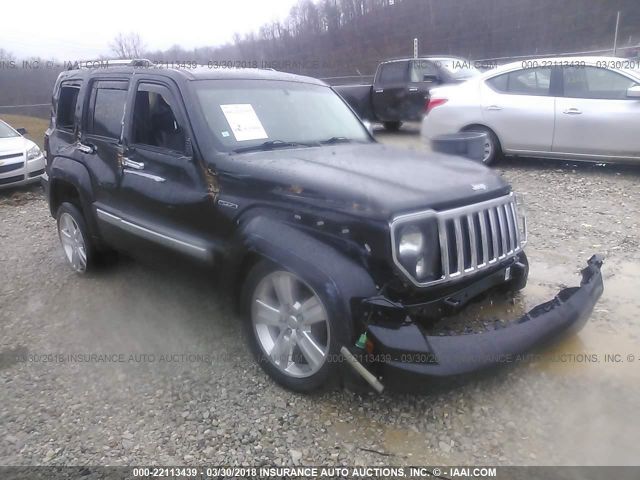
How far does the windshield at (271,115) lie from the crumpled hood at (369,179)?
0.20m

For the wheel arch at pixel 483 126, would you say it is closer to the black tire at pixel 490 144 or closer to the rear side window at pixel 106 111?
the black tire at pixel 490 144

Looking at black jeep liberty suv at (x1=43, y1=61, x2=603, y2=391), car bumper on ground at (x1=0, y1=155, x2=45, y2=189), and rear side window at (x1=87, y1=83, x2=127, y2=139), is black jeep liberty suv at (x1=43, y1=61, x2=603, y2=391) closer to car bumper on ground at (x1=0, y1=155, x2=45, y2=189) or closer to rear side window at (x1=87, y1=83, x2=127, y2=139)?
rear side window at (x1=87, y1=83, x2=127, y2=139)

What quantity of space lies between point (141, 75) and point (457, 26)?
34476mm

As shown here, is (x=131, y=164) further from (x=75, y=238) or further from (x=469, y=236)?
(x=469, y=236)

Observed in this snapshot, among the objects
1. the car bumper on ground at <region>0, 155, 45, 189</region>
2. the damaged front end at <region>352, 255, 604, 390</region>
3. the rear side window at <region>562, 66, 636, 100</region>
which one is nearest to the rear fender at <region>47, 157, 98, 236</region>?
the damaged front end at <region>352, 255, 604, 390</region>

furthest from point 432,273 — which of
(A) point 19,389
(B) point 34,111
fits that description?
(B) point 34,111

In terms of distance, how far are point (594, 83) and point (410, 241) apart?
6.10m

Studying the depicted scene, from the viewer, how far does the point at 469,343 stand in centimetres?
265

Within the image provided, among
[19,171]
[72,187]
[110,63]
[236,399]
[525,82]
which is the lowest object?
[236,399]

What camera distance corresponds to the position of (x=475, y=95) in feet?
26.7

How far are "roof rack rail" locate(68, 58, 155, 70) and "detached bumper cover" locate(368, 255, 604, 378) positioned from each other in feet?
9.94

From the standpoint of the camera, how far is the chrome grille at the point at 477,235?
273cm

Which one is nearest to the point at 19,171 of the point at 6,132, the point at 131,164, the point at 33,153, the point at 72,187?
the point at 33,153

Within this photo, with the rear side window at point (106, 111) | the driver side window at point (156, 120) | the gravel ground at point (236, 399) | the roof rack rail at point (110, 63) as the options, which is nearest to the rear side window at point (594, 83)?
the gravel ground at point (236, 399)
